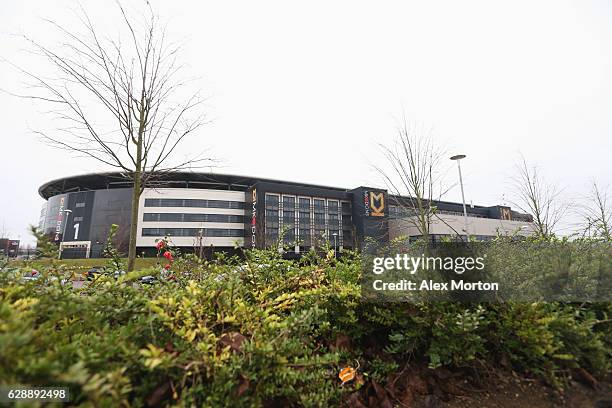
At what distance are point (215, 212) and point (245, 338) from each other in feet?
145

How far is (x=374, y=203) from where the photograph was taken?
46688 mm

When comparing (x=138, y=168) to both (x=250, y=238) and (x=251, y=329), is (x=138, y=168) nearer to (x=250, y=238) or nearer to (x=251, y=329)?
(x=251, y=329)

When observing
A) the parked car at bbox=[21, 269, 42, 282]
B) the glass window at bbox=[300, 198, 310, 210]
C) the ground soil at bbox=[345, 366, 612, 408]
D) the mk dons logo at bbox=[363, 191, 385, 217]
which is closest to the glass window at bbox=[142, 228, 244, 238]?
the glass window at bbox=[300, 198, 310, 210]

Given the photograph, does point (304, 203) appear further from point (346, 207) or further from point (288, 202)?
point (346, 207)

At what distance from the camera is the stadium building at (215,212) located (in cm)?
4159

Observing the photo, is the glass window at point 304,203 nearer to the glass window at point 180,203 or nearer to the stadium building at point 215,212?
the stadium building at point 215,212

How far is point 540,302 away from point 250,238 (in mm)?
42507

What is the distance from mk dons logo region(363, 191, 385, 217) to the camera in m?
46.0

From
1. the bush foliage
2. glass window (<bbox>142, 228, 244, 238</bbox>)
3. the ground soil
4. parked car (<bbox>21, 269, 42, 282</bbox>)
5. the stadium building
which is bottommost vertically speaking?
the ground soil

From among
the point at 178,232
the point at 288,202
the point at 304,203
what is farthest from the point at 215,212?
the point at 304,203

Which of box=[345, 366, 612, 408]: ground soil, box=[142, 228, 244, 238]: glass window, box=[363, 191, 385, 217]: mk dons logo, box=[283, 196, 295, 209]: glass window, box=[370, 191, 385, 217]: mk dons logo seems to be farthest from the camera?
box=[370, 191, 385, 217]: mk dons logo

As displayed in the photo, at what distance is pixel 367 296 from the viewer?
2.14 m

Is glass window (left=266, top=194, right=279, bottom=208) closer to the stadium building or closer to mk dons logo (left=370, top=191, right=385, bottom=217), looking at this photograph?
the stadium building

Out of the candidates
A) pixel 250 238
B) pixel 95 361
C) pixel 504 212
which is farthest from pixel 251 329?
pixel 504 212
